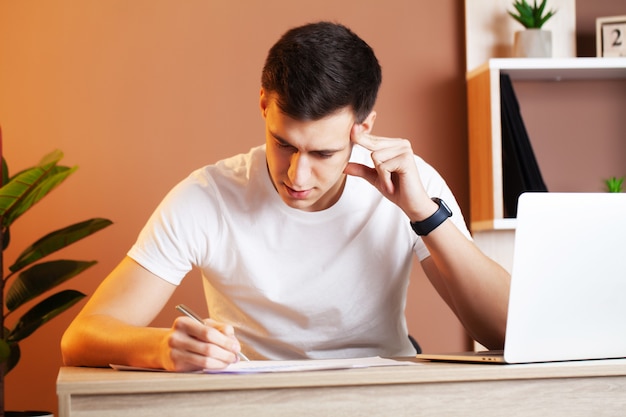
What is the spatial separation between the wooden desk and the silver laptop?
0.17 ft

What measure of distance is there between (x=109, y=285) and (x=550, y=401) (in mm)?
902

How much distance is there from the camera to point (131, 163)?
2.57m

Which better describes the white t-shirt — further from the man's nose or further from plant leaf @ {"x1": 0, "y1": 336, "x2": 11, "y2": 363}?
plant leaf @ {"x1": 0, "y1": 336, "x2": 11, "y2": 363}

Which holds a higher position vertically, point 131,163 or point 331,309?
point 131,163

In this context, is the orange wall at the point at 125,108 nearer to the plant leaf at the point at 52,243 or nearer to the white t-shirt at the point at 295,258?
the plant leaf at the point at 52,243

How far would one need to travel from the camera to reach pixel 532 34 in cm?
256

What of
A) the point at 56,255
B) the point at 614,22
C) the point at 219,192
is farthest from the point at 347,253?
the point at 614,22

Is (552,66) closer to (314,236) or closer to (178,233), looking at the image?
(314,236)

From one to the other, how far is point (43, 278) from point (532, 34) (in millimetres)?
1679

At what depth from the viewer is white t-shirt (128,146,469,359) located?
1.73 meters

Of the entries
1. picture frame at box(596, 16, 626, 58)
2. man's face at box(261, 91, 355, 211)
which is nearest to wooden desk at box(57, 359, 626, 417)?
man's face at box(261, 91, 355, 211)

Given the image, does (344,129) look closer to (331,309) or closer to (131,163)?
(331,309)

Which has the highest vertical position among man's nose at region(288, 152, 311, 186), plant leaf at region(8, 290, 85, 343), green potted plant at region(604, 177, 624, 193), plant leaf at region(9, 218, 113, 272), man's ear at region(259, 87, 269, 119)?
man's ear at region(259, 87, 269, 119)

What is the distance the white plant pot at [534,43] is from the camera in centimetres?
256
